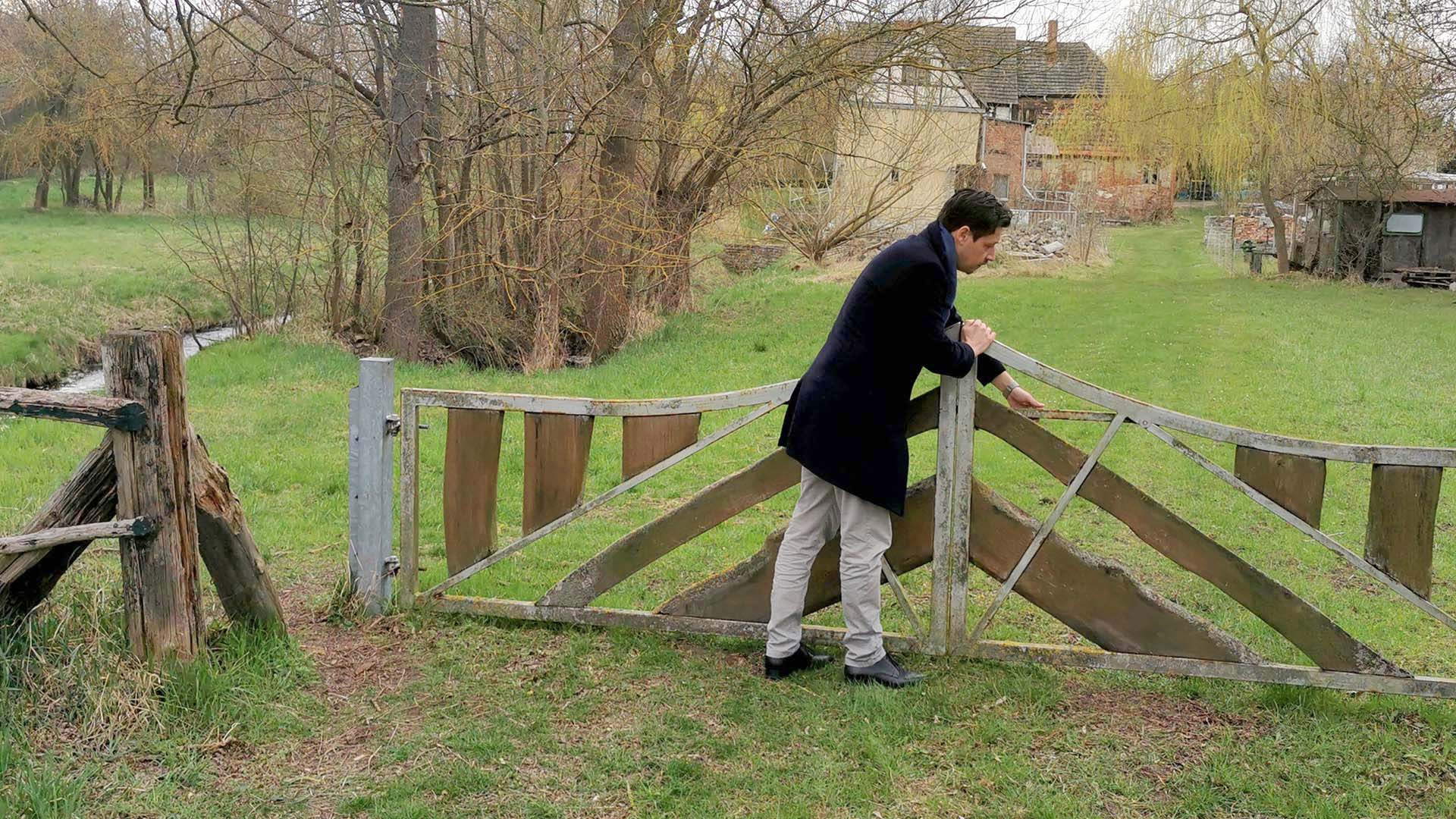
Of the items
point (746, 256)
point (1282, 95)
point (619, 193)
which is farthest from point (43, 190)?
point (1282, 95)

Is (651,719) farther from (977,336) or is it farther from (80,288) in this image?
(80,288)

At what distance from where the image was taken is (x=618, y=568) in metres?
4.91

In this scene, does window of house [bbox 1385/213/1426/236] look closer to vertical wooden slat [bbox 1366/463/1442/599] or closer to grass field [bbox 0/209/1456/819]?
grass field [bbox 0/209/1456/819]

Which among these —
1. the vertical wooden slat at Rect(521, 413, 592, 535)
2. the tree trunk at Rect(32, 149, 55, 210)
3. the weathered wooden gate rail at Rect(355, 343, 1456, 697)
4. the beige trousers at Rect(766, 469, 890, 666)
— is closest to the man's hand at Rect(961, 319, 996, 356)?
the weathered wooden gate rail at Rect(355, 343, 1456, 697)

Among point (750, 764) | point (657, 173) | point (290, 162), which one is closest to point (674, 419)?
point (750, 764)

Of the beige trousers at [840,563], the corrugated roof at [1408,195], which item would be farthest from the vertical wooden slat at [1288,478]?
the corrugated roof at [1408,195]

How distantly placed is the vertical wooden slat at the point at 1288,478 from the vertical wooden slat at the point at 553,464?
2.54 meters

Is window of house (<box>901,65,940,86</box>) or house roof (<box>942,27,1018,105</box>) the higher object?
house roof (<box>942,27,1018,105</box>)

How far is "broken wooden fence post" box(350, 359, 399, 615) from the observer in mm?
4914

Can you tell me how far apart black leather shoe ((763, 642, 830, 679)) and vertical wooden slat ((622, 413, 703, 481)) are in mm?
917

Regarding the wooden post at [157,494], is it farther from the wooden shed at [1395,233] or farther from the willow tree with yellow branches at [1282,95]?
the wooden shed at [1395,233]

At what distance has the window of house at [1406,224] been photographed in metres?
24.7

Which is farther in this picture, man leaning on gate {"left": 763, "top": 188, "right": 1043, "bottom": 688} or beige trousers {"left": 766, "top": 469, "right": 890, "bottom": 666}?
beige trousers {"left": 766, "top": 469, "right": 890, "bottom": 666}

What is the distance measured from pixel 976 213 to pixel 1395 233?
24733 mm
